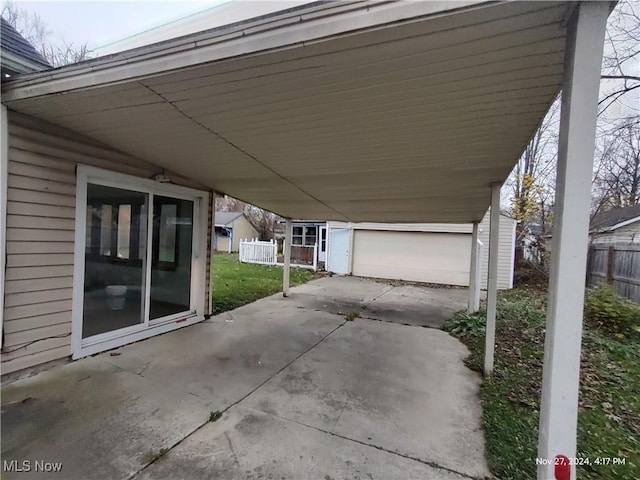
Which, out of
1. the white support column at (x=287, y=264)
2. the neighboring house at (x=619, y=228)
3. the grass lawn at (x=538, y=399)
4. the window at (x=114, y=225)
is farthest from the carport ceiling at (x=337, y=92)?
the neighboring house at (x=619, y=228)

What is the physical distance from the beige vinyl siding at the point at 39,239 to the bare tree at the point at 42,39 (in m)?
9.03

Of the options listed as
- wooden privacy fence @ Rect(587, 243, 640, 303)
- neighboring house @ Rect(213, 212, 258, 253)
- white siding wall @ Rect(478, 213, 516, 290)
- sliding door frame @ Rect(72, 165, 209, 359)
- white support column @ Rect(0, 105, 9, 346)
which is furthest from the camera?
neighboring house @ Rect(213, 212, 258, 253)

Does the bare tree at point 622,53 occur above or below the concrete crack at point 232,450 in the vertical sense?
above

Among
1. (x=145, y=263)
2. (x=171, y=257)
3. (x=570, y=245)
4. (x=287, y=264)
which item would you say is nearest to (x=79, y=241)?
(x=145, y=263)

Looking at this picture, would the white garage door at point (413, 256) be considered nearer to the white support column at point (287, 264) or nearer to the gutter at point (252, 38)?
the white support column at point (287, 264)

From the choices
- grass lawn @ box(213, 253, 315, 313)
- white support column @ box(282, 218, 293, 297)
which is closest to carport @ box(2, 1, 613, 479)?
grass lawn @ box(213, 253, 315, 313)

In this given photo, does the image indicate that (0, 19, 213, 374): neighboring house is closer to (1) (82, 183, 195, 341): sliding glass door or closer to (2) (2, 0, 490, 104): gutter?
(1) (82, 183, 195, 341): sliding glass door

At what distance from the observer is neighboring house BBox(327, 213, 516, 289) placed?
10.6 metres

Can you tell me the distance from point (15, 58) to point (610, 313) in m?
8.42

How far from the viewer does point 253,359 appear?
12.0 ft

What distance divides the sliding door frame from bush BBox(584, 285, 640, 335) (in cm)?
693

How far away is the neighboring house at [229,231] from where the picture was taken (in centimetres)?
2312

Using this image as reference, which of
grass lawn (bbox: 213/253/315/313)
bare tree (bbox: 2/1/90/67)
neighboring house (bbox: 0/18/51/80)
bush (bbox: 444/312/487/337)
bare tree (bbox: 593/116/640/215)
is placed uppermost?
bare tree (bbox: 2/1/90/67)

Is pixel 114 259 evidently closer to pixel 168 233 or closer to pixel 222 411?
pixel 168 233
